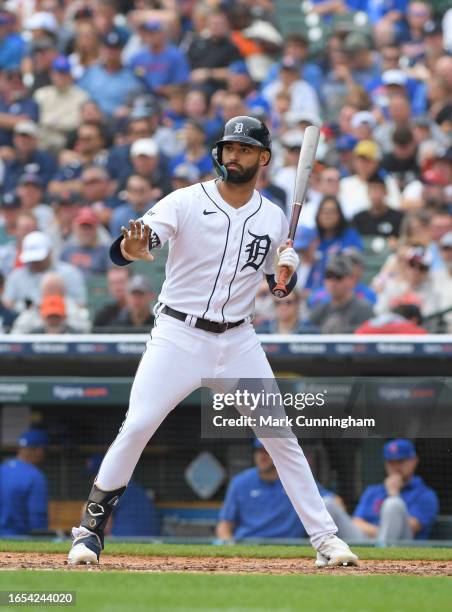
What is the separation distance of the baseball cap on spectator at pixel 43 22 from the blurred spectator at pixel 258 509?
24.9 ft

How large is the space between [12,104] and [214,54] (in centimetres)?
213

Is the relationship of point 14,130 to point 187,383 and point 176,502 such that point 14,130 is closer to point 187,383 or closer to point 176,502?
point 176,502

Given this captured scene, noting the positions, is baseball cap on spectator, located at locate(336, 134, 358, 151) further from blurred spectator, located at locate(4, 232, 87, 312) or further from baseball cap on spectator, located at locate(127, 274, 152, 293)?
baseball cap on spectator, located at locate(127, 274, 152, 293)

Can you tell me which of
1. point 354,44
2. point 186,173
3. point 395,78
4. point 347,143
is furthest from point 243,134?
point 354,44

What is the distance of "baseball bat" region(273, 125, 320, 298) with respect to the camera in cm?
593

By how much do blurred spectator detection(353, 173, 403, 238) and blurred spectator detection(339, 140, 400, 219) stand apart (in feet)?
0.44

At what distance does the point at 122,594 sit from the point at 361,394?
3.31 m

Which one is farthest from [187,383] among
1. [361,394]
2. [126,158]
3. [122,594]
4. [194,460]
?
[126,158]

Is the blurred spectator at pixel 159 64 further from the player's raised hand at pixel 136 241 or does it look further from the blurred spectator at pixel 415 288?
the player's raised hand at pixel 136 241

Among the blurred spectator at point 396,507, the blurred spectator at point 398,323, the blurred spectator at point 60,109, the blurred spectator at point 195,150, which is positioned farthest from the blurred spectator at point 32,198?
the blurred spectator at point 396,507

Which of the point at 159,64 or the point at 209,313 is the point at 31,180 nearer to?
the point at 159,64

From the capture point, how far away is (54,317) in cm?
930

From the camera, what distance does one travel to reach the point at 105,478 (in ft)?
18.8

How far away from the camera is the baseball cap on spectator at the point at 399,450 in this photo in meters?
8.28
